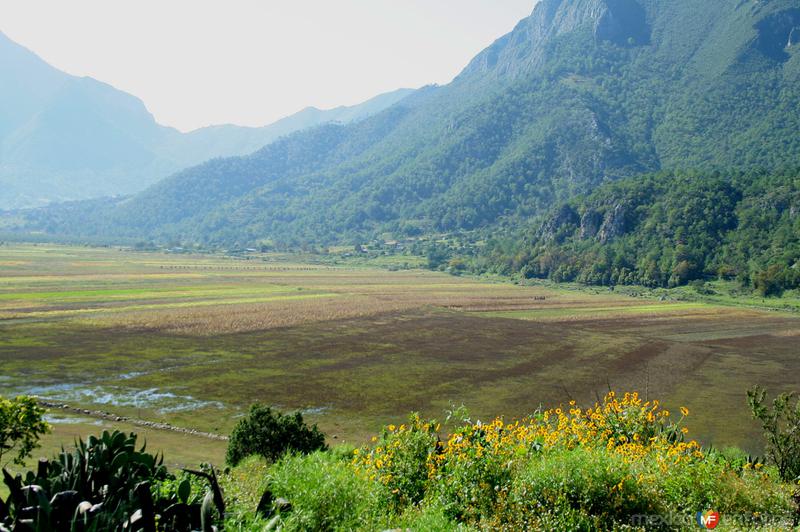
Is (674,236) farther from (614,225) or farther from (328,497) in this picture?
(328,497)

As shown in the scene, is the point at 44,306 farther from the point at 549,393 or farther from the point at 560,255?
the point at 560,255

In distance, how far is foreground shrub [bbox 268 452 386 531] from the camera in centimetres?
967

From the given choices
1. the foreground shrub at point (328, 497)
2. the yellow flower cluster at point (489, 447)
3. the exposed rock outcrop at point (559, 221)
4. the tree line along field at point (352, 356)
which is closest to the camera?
the foreground shrub at point (328, 497)

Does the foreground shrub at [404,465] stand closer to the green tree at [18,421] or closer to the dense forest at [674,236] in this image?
the green tree at [18,421]

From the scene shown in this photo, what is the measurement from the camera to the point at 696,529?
9688 mm

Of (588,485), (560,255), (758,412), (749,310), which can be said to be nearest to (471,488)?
(588,485)

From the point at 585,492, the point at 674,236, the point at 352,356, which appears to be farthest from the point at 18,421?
the point at 674,236

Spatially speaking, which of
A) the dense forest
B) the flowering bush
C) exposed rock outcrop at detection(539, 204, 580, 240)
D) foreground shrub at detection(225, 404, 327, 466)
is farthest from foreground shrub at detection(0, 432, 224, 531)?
exposed rock outcrop at detection(539, 204, 580, 240)

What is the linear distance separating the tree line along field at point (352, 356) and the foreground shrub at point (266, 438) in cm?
340

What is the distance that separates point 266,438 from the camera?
17875mm

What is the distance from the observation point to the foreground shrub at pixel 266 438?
17.9 meters

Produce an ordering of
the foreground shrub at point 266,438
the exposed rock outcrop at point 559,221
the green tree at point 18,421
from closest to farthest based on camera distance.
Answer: the green tree at point 18,421
the foreground shrub at point 266,438
the exposed rock outcrop at point 559,221

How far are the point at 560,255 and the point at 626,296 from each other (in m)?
37.4

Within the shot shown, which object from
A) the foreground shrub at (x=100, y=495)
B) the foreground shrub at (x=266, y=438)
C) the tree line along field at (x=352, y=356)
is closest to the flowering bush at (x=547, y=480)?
the foreground shrub at (x=100, y=495)
